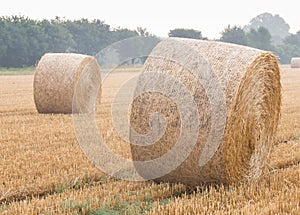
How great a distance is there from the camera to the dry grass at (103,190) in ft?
14.6

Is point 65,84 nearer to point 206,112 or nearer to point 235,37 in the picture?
point 206,112

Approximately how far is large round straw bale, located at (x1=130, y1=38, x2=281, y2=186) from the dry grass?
0.22 m

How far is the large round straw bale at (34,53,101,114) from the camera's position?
12195 mm

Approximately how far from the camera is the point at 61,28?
167ft

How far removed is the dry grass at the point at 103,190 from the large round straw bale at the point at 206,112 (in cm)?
22

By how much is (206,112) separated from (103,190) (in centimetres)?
136

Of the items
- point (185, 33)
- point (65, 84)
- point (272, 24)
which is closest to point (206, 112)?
point (65, 84)

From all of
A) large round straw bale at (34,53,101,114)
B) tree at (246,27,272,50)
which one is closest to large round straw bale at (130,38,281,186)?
large round straw bale at (34,53,101,114)

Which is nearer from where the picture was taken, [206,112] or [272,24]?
[206,112]

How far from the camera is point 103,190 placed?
16.9 feet

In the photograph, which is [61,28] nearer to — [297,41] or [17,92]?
[17,92]

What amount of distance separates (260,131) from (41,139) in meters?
3.97

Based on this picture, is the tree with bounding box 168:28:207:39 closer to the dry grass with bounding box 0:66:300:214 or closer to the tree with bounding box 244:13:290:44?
the dry grass with bounding box 0:66:300:214

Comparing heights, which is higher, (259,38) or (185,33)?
(185,33)
